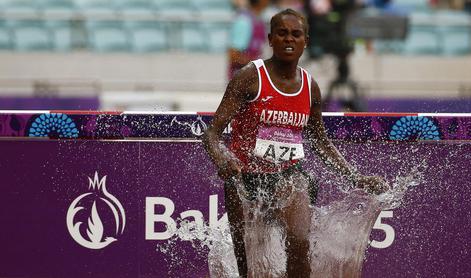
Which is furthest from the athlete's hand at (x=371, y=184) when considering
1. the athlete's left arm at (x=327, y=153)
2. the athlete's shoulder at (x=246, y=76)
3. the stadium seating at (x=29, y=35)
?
the stadium seating at (x=29, y=35)

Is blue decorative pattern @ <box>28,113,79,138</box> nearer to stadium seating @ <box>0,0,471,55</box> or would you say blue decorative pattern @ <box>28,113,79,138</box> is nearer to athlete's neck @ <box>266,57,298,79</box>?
athlete's neck @ <box>266,57,298,79</box>

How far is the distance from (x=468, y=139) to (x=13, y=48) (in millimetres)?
8772

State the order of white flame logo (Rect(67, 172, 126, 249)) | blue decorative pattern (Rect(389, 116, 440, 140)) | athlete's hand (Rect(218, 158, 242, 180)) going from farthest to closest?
1. white flame logo (Rect(67, 172, 126, 249))
2. blue decorative pattern (Rect(389, 116, 440, 140))
3. athlete's hand (Rect(218, 158, 242, 180))

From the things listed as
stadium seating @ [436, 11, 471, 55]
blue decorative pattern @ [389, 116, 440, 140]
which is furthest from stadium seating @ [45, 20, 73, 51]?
blue decorative pattern @ [389, 116, 440, 140]

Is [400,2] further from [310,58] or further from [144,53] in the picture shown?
[144,53]

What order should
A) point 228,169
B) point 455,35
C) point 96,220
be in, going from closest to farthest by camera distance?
point 228,169, point 96,220, point 455,35

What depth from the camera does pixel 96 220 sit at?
6.81 metres

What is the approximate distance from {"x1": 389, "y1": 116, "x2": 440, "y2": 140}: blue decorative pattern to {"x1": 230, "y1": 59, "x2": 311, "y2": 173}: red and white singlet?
1.20 m

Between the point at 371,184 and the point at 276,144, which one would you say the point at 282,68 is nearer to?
the point at 276,144

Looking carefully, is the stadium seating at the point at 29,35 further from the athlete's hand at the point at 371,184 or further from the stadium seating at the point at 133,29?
the athlete's hand at the point at 371,184

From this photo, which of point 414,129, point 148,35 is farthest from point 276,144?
point 148,35

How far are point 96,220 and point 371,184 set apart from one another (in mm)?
2016

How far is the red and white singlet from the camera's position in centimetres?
550

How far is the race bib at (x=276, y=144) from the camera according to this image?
5566 mm
